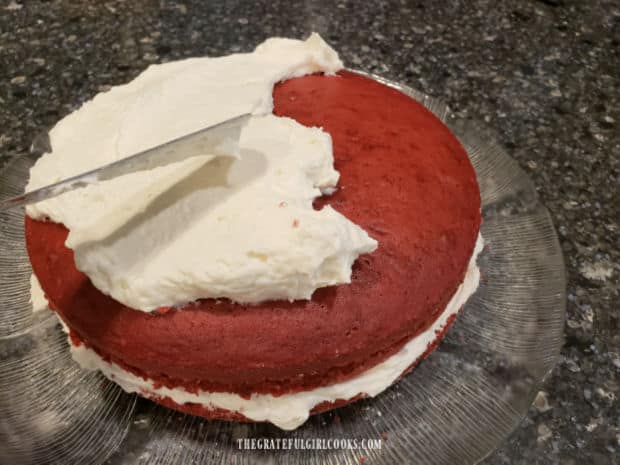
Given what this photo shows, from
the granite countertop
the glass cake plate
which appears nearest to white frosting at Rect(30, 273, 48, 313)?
the glass cake plate

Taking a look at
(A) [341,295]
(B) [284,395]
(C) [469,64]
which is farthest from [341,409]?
(C) [469,64]

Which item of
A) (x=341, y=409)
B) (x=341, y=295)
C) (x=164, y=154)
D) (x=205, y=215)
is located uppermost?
(x=164, y=154)

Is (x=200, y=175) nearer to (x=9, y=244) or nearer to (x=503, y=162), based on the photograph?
(x=9, y=244)

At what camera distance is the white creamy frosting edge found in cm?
110

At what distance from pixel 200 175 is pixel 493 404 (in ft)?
2.40

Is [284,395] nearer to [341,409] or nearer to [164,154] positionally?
[341,409]

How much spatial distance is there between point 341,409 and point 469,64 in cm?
152

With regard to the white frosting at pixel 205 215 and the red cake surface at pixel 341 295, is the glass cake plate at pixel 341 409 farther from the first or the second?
the white frosting at pixel 205 215

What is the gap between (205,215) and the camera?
3.22ft

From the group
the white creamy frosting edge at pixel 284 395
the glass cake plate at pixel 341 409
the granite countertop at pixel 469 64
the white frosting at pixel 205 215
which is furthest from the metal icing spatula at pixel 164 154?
the granite countertop at pixel 469 64

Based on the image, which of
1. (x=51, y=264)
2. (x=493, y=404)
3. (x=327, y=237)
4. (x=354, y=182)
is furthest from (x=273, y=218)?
(x=493, y=404)

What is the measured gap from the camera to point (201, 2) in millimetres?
2459

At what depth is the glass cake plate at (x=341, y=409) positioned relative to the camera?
44.9 inches

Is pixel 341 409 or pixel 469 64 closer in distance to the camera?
pixel 341 409
